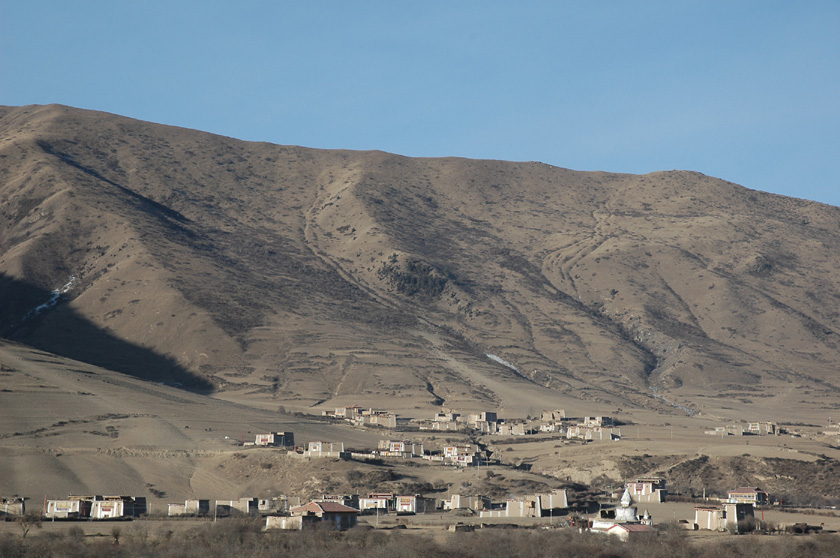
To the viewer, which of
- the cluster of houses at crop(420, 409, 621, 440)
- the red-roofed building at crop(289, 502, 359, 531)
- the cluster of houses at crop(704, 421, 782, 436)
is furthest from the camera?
the cluster of houses at crop(704, 421, 782, 436)

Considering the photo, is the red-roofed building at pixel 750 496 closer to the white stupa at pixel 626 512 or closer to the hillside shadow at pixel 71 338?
the white stupa at pixel 626 512

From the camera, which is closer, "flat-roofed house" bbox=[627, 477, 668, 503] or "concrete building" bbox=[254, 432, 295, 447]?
"flat-roofed house" bbox=[627, 477, 668, 503]

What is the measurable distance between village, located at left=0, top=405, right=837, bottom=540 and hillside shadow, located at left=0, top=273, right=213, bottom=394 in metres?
48.2

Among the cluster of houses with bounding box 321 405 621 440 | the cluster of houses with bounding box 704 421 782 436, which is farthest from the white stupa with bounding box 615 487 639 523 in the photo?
the cluster of houses with bounding box 704 421 782 436

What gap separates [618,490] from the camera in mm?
96688

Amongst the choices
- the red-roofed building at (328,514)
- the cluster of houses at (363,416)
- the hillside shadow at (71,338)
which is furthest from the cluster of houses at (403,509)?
the hillside shadow at (71,338)

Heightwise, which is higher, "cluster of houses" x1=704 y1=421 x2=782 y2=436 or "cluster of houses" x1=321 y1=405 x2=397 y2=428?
"cluster of houses" x1=321 y1=405 x2=397 y2=428

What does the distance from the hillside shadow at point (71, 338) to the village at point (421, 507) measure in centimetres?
4823

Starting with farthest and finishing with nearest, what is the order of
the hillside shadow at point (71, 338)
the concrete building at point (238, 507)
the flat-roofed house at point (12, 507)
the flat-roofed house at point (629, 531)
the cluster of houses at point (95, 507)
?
the hillside shadow at point (71, 338) < the concrete building at point (238, 507) < the cluster of houses at point (95, 507) < the flat-roofed house at point (12, 507) < the flat-roofed house at point (629, 531)

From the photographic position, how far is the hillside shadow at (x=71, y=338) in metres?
156

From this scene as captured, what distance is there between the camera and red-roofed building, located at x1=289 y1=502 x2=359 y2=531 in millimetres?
67875

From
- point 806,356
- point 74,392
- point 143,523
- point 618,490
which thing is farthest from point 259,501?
point 806,356

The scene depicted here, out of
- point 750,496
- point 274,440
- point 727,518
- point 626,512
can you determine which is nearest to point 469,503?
point 727,518

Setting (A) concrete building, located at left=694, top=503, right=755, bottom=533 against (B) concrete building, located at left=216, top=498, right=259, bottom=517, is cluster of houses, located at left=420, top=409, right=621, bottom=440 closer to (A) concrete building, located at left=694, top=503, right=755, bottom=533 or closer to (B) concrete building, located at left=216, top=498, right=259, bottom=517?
(A) concrete building, located at left=694, top=503, right=755, bottom=533
